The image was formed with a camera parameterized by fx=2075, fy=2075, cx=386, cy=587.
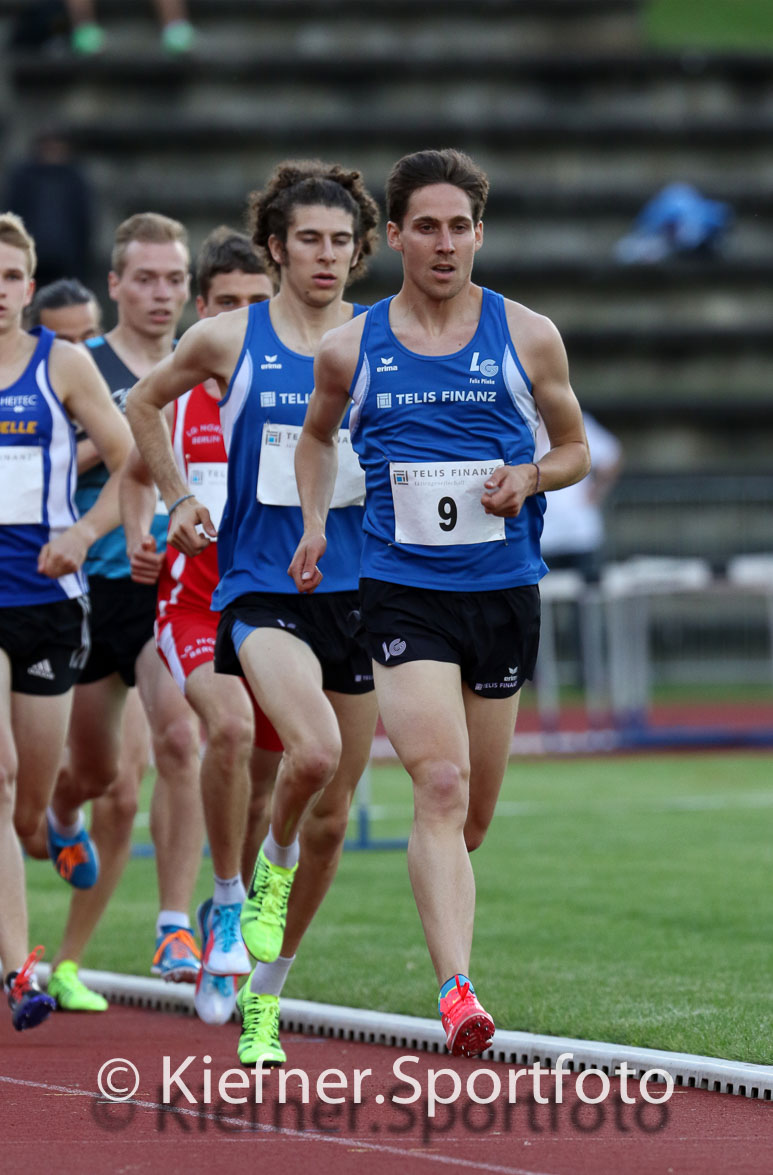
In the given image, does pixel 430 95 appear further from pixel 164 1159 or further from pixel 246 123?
pixel 164 1159

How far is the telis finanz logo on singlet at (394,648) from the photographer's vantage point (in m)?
5.68

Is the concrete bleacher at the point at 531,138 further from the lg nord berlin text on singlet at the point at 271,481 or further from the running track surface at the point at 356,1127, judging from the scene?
the running track surface at the point at 356,1127

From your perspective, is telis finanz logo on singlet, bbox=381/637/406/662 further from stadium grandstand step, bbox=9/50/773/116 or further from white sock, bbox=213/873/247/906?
stadium grandstand step, bbox=9/50/773/116

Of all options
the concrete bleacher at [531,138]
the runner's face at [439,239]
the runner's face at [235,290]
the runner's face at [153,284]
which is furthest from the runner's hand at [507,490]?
the concrete bleacher at [531,138]

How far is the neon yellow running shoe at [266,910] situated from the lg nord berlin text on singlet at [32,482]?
4.45ft

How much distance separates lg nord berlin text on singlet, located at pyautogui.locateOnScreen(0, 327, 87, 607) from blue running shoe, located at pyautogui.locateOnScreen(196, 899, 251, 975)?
1.23 metres

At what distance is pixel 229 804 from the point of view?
22.2 ft

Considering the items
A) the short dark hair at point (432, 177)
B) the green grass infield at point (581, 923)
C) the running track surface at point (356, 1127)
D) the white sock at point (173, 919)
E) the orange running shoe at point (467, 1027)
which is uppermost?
the short dark hair at point (432, 177)

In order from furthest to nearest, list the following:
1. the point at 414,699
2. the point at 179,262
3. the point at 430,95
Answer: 1. the point at 430,95
2. the point at 179,262
3. the point at 414,699

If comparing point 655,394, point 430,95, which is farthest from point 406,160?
point 430,95

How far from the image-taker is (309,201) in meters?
6.61

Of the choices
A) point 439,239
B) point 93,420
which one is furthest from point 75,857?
point 439,239

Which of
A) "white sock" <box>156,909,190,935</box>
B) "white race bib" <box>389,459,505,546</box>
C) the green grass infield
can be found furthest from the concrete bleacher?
"white race bib" <box>389,459,505,546</box>

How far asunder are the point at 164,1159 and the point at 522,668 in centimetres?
182
